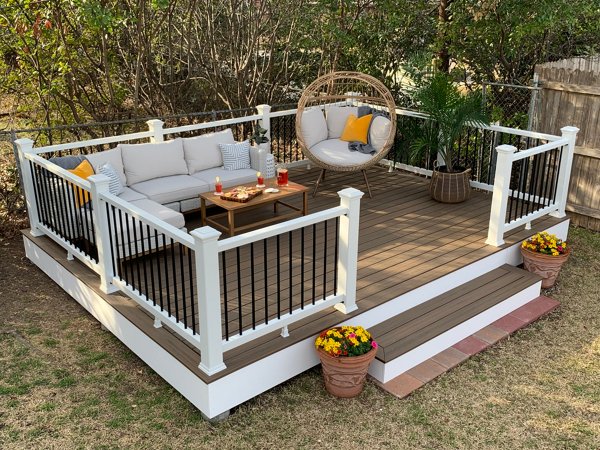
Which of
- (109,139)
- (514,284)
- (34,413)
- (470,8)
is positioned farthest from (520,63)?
(34,413)

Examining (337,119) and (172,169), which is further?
(337,119)

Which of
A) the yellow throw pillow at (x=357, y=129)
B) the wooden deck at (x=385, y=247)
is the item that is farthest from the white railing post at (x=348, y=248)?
the yellow throw pillow at (x=357, y=129)

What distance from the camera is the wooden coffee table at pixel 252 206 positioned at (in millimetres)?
5945

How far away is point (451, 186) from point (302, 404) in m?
3.51

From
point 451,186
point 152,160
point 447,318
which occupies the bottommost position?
point 447,318

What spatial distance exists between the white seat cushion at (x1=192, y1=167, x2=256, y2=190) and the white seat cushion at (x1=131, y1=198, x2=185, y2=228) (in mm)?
852

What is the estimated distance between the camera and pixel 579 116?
733 cm

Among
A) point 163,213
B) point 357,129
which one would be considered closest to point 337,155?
point 357,129

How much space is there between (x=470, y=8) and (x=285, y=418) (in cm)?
615

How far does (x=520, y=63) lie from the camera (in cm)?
898

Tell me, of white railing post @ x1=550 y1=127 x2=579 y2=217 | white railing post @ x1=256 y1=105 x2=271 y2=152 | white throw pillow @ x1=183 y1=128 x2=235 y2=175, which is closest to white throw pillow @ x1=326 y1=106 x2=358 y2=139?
white railing post @ x1=256 y1=105 x2=271 y2=152

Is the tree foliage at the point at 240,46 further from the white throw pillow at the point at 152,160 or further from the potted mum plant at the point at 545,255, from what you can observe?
the potted mum plant at the point at 545,255

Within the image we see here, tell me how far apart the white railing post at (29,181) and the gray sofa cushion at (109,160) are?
55 cm

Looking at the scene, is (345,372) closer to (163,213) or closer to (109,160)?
(163,213)
